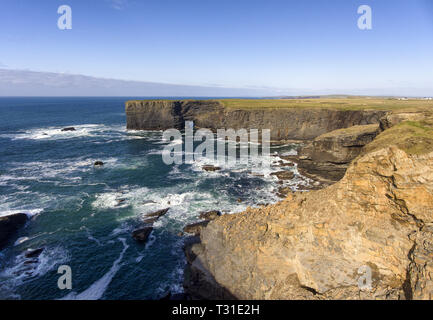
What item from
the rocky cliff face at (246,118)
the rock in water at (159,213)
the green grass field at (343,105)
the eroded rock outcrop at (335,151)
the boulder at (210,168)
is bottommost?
the rock in water at (159,213)

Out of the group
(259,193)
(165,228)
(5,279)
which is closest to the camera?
(5,279)

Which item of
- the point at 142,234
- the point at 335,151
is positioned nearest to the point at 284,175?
the point at 335,151

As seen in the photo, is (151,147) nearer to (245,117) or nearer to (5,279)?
(245,117)

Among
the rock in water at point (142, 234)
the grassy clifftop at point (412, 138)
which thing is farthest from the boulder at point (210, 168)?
the grassy clifftop at point (412, 138)

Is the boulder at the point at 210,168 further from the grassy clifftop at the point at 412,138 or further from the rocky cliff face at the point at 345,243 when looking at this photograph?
the grassy clifftop at the point at 412,138

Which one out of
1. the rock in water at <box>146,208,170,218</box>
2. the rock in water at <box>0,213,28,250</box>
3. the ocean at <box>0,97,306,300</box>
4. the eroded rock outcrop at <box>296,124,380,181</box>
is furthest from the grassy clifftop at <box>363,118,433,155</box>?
the rock in water at <box>0,213,28,250</box>

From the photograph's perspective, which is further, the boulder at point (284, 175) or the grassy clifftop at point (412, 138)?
the boulder at point (284, 175)
